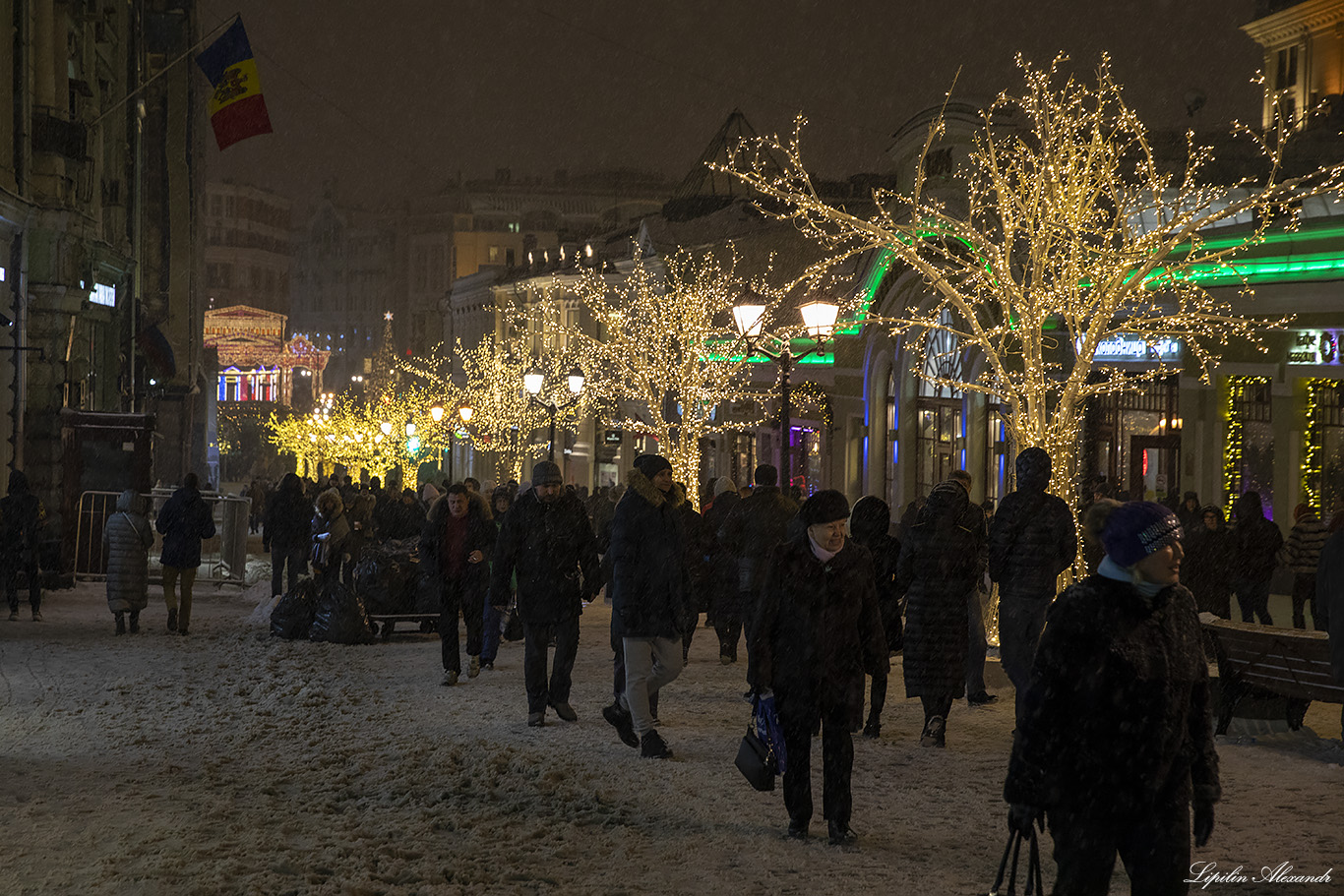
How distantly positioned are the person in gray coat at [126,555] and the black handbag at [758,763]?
10.4 m

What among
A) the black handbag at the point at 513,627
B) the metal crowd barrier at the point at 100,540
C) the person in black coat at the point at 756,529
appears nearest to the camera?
the person in black coat at the point at 756,529

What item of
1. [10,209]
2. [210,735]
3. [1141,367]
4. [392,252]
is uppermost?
[392,252]

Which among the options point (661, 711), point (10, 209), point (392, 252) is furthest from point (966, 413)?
point (392, 252)

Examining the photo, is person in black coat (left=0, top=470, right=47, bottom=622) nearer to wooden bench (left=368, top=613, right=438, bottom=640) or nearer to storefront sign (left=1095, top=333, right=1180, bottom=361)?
wooden bench (left=368, top=613, right=438, bottom=640)

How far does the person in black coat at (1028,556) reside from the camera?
925 cm

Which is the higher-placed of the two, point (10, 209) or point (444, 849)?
point (10, 209)

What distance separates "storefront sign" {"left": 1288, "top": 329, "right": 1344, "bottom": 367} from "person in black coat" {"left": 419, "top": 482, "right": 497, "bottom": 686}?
1459cm

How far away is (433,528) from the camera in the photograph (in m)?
12.4

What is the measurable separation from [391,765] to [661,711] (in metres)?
2.56

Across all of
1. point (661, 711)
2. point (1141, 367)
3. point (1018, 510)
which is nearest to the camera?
point (1018, 510)

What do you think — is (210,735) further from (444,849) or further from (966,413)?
(966,413)

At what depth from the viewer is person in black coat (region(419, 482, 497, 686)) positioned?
12.1 m

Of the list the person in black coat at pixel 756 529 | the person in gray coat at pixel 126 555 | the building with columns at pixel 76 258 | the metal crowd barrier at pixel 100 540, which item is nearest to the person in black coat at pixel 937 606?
the person in black coat at pixel 756 529

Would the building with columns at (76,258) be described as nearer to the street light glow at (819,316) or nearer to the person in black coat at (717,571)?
the street light glow at (819,316)
